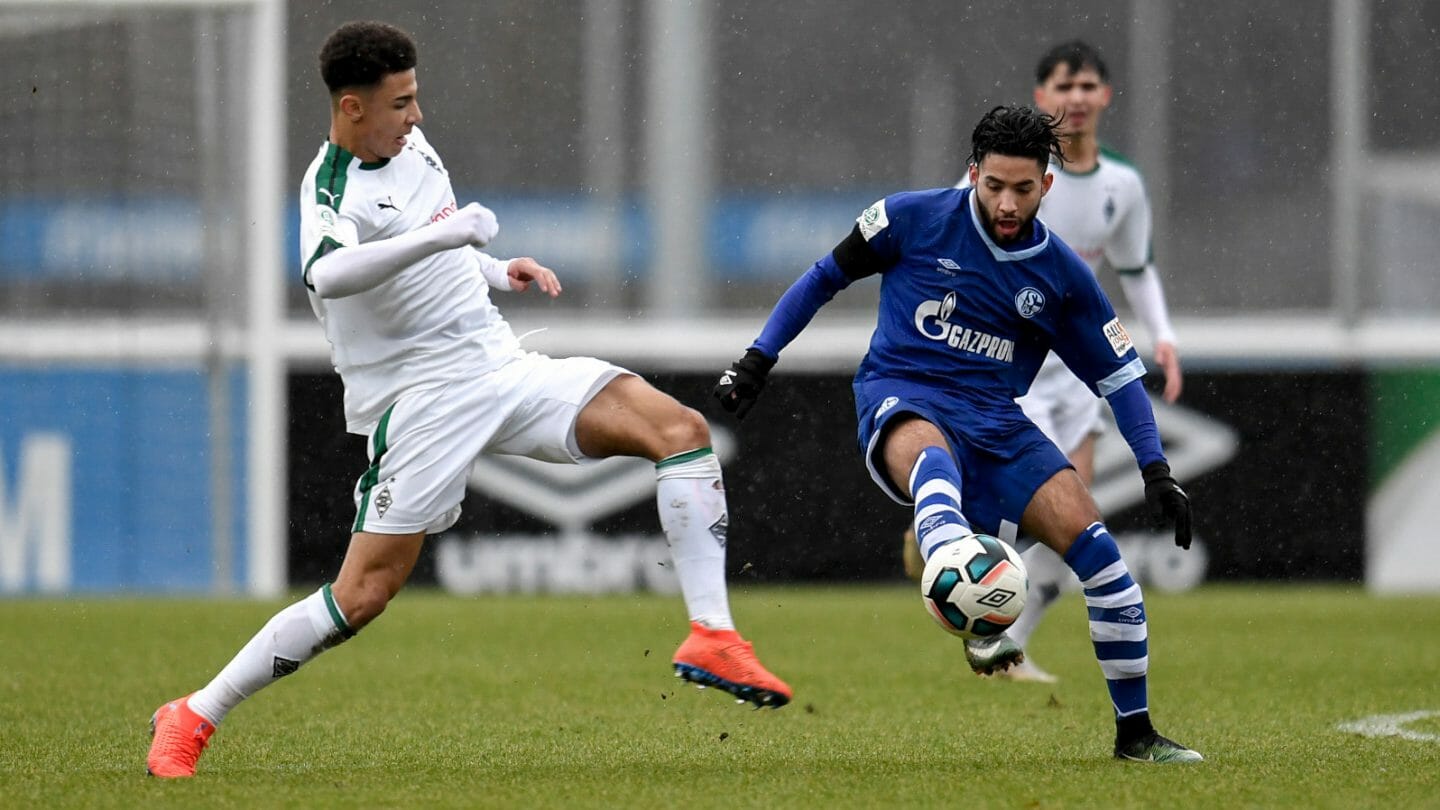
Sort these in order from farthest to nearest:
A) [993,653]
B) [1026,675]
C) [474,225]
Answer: [1026,675] → [993,653] → [474,225]

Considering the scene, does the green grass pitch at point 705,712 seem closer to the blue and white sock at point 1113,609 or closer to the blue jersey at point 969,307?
the blue and white sock at point 1113,609

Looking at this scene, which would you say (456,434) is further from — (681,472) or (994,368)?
(994,368)

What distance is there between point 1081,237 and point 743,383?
283 centimetres

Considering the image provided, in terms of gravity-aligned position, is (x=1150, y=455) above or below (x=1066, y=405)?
above

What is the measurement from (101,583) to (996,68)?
233 inches

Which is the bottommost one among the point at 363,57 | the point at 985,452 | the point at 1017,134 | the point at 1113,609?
the point at 1113,609

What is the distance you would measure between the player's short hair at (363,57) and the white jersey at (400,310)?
0.65 feet

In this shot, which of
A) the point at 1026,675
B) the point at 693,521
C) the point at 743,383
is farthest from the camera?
the point at 1026,675

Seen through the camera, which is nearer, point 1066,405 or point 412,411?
point 412,411

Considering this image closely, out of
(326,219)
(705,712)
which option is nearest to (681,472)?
(326,219)

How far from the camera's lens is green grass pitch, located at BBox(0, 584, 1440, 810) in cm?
522

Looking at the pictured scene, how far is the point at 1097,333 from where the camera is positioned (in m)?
5.86

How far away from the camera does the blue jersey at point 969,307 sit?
5.88 meters

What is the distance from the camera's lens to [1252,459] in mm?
11781
